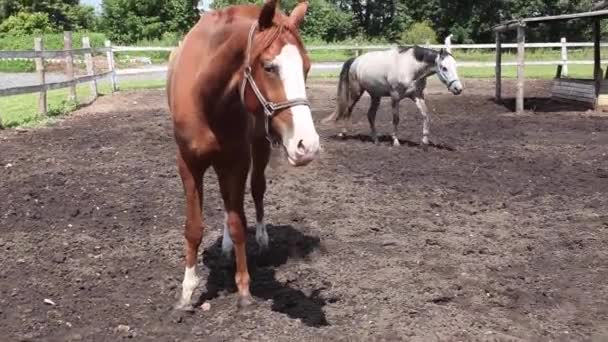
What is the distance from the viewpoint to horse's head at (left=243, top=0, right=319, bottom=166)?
2.94 meters

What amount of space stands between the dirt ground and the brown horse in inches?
18.2

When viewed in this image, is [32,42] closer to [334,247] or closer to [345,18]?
[345,18]

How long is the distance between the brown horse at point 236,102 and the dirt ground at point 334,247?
0.46 meters

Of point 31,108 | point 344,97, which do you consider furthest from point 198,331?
point 31,108

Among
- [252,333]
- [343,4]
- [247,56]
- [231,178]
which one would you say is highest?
[343,4]

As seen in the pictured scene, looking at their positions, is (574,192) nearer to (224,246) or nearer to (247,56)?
(224,246)

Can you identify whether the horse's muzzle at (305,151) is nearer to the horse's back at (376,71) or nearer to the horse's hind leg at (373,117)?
the horse's hind leg at (373,117)

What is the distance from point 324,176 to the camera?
25.7ft

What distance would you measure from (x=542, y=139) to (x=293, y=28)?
27.7 ft

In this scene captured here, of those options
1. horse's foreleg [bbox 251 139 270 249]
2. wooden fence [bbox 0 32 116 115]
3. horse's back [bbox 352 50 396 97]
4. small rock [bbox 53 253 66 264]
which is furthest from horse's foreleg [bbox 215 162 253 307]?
wooden fence [bbox 0 32 116 115]

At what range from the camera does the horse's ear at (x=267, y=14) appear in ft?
10.1

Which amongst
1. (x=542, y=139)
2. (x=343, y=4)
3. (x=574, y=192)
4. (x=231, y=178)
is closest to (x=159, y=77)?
(x=542, y=139)

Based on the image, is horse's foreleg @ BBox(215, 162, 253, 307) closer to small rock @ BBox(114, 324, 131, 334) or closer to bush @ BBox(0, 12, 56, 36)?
small rock @ BBox(114, 324, 131, 334)

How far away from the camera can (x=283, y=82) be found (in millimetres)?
3039
